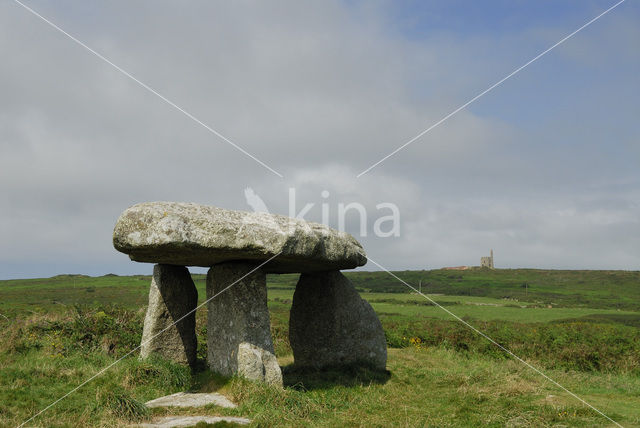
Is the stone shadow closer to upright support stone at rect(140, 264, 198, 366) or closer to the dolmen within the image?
the dolmen

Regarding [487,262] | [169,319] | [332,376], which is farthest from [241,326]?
[487,262]

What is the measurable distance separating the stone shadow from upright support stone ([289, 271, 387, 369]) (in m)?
0.26

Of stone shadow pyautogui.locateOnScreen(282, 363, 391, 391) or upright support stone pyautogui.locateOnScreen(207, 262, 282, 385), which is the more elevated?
upright support stone pyautogui.locateOnScreen(207, 262, 282, 385)

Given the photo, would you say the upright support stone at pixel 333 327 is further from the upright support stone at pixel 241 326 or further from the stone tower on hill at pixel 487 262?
the stone tower on hill at pixel 487 262

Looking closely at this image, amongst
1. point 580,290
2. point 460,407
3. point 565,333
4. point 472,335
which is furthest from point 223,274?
point 580,290

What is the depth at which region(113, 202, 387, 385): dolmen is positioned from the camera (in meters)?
8.65

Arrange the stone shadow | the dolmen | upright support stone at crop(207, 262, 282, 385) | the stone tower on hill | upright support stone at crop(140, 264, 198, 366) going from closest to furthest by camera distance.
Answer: the dolmen, upright support stone at crop(207, 262, 282, 385), the stone shadow, upright support stone at crop(140, 264, 198, 366), the stone tower on hill

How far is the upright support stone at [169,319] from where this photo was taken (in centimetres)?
1118

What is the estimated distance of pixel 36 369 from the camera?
10.7 m

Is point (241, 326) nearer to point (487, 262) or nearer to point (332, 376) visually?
point (332, 376)

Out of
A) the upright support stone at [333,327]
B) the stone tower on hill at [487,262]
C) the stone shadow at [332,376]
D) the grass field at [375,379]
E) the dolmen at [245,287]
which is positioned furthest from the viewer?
the stone tower on hill at [487,262]

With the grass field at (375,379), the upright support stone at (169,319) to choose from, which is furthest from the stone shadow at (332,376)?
the upright support stone at (169,319)

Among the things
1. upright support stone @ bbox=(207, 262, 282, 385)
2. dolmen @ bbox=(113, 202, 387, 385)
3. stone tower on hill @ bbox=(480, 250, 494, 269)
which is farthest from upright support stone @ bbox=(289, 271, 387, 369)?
stone tower on hill @ bbox=(480, 250, 494, 269)

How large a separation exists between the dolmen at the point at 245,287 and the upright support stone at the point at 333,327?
26 millimetres
